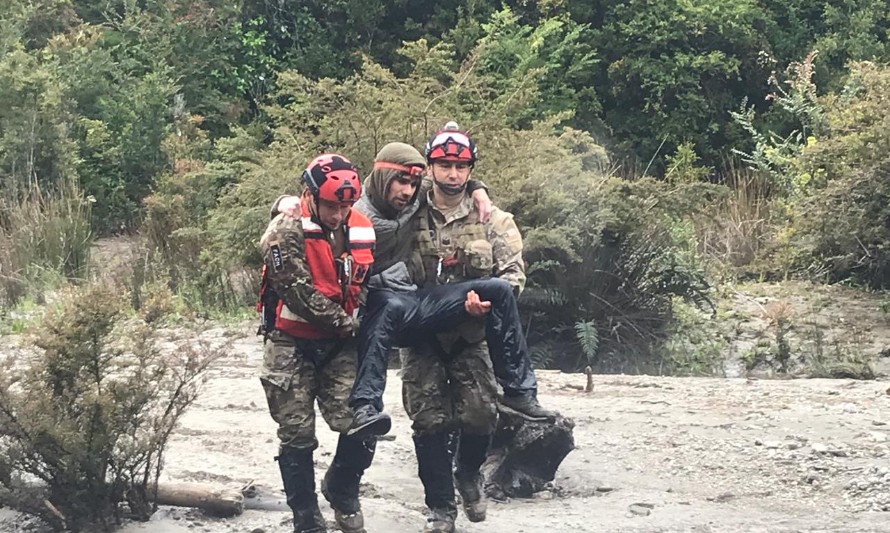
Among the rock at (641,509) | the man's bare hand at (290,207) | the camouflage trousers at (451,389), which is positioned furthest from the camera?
the rock at (641,509)

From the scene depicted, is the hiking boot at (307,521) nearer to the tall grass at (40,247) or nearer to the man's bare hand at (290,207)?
the man's bare hand at (290,207)

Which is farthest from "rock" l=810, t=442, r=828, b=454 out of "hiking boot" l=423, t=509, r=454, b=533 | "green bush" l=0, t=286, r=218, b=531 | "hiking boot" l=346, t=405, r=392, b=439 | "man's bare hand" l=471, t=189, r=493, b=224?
"green bush" l=0, t=286, r=218, b=531

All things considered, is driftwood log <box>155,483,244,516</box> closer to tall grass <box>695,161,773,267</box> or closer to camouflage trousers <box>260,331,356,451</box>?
camouflage trousers <box>260,331,356,451</box>

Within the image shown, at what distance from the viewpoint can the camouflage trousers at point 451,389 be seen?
216 inches

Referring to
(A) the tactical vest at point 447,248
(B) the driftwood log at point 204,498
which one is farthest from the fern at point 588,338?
(B) the driftwood log at point 204,498

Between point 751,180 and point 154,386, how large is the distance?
12480 millimetres

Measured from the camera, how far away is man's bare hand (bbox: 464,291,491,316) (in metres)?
5.26

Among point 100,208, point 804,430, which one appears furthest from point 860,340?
point 100,208

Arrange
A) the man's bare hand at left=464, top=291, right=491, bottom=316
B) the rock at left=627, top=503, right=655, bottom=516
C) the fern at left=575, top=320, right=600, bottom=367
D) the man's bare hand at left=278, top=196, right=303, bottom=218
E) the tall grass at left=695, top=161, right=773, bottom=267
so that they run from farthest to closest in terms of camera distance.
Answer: the tall grass at left=695, top=161, right=773, bottom=267, the fern at left=575, top=320, right=600, bottom=367, the rock at left=627, top=503, right=655, bottom=516, the man's bare hand at left=464, top=291, right=491, bottom=316, the man's bare hand at left=278, top=196, right=303, bottom=218

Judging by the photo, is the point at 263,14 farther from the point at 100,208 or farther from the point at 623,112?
the point at 623,112

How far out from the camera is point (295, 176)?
35.2 feet

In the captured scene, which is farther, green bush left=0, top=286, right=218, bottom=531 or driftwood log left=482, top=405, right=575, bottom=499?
driftwood log left=482, top=405, right=575, bottom=499

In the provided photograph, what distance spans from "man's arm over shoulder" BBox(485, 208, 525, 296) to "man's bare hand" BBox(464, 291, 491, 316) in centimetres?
33

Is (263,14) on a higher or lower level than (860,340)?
higher
